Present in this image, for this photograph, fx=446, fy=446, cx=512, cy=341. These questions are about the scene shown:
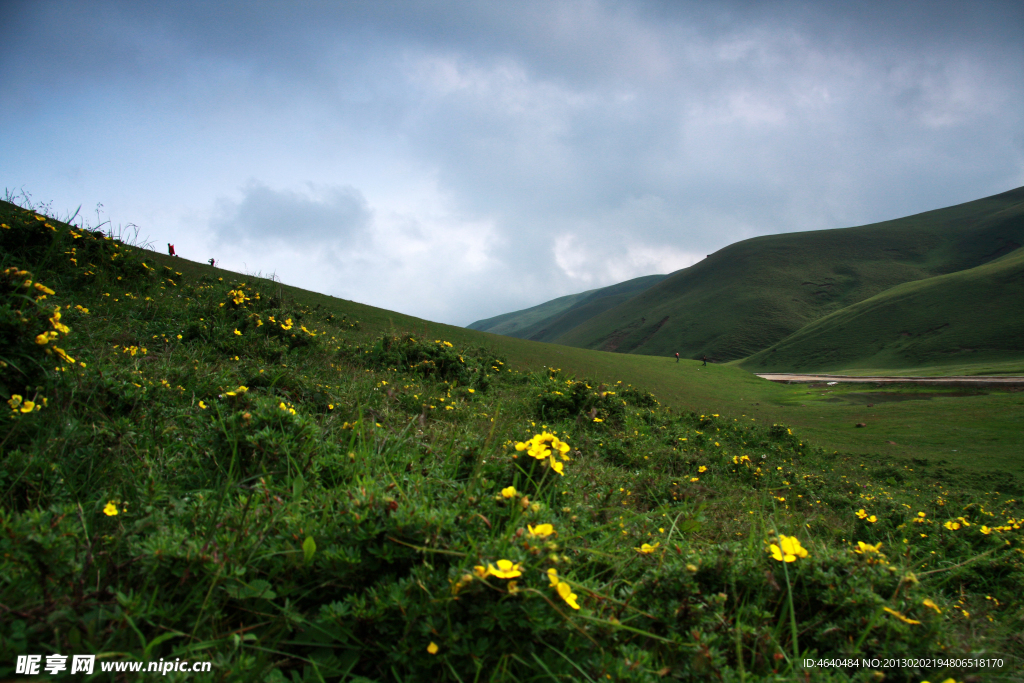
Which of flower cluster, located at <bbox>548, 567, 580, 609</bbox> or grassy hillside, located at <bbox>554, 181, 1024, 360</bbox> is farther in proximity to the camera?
grassy hillside, located at <bbox>554, 181, 1024, 360</bbox>

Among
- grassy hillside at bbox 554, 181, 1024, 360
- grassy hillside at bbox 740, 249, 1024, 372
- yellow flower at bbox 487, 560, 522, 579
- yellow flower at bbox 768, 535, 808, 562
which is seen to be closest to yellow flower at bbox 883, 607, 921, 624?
yellow flower at bbox 768, 535, 808, 562

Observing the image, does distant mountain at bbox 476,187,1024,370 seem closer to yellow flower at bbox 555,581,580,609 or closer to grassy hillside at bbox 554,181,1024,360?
grassy hillside at bbox 554,181,1024,360

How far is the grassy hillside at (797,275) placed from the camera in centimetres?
7338

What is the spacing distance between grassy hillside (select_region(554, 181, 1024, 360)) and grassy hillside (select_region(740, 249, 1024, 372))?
1266 cm

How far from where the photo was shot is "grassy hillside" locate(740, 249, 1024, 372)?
37938 mm

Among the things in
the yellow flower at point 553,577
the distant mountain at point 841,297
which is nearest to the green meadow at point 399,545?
the yellow flower at point 553,577

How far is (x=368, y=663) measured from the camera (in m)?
1.36

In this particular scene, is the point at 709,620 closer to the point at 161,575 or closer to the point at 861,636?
the point at 861,636

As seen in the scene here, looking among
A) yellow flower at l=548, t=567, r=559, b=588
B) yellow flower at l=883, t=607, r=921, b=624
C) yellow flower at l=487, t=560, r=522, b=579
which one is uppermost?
yellow flower at l=487, t=560, r=522, b=579

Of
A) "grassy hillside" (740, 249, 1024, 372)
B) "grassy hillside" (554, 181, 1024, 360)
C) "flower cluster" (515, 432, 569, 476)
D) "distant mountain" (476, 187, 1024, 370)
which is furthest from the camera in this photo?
"grassy hillside" (554, 181, 1024, 360)

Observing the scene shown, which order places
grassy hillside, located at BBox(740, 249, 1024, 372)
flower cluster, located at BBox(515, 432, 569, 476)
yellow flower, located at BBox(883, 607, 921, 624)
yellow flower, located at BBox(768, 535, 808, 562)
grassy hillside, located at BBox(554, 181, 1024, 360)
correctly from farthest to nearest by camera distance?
grassy hillside, located at BBox(554, 181, 1024, 360) → grassy hillside, located at BBox(740, 249, 1024, 372) → flower cluster, located at BBox(515, 432, 569, 476) → yellow flower, located at BBox(768, 535, 808, 562) → yellow flower, located at BBox(883, 607, 921, 624)

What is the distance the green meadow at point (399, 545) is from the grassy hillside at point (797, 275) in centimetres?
7269

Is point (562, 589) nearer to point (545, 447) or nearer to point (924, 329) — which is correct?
point (545, 447)

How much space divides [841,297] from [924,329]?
3397 centimetres
